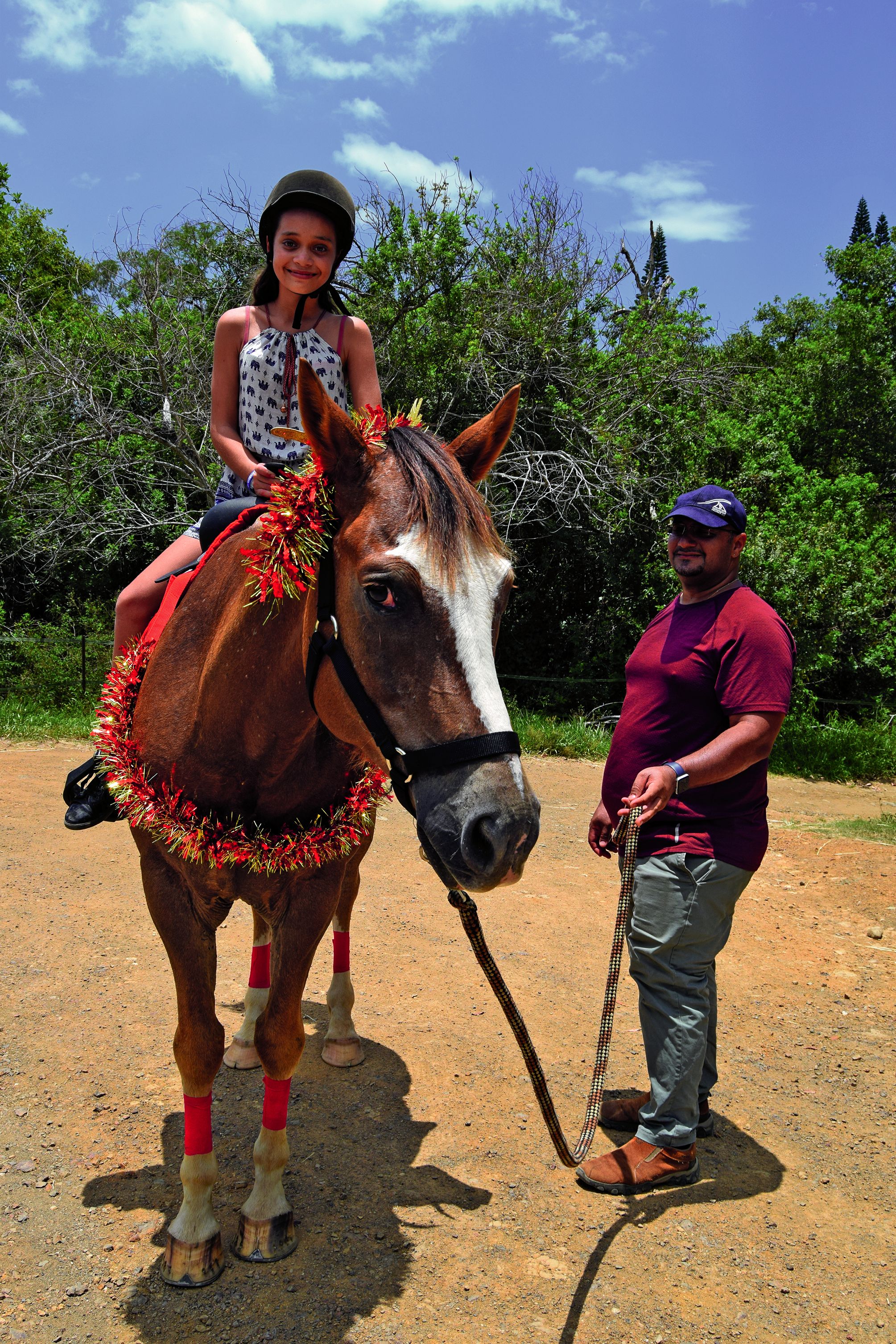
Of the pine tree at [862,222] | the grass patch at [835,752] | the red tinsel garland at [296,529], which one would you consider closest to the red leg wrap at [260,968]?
the red tinsel garland at [296,529]

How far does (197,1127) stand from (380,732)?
1633mm

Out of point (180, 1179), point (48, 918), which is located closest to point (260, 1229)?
point (180, 1179)

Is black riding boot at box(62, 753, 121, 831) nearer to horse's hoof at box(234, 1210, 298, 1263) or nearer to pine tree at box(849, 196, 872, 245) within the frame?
horse's hoof at box(234, 1210, 298, 1263)

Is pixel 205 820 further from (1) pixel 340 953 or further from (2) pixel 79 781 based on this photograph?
(1) pixel 340 953

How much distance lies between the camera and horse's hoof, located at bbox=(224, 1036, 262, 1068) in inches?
149

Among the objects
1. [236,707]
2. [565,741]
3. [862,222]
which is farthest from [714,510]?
[862,222]

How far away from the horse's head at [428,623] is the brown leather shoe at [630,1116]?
221 centimetres

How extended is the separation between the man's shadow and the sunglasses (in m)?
2.35

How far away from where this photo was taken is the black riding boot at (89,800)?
3377 mm

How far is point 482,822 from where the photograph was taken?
1770mm

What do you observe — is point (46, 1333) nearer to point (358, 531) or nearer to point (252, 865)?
point (252, 865)

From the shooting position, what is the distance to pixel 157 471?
13.3 m

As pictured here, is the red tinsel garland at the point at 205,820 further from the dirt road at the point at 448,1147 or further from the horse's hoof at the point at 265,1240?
the dirt road at the point at 448,1147

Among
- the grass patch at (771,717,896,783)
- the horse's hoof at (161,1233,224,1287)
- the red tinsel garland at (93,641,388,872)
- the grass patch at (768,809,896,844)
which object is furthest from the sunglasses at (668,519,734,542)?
the grass patch at (771,717,896,783)
